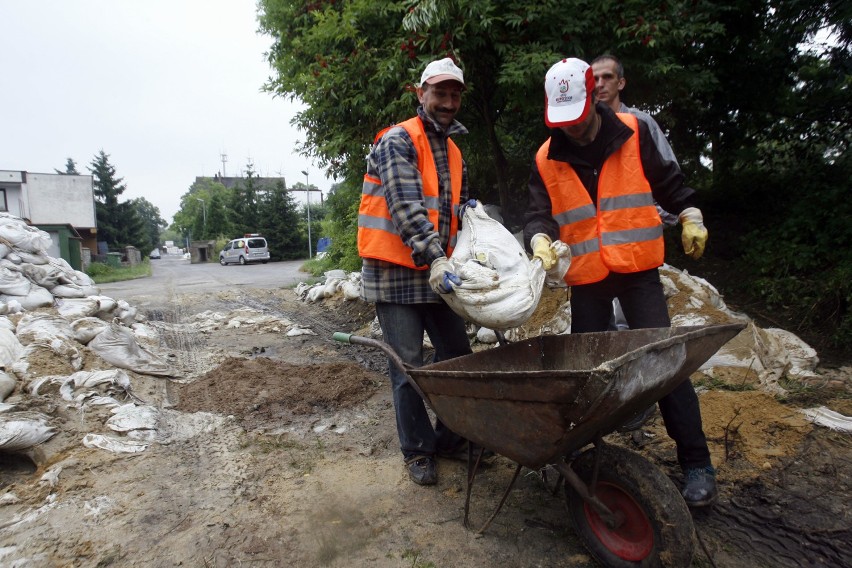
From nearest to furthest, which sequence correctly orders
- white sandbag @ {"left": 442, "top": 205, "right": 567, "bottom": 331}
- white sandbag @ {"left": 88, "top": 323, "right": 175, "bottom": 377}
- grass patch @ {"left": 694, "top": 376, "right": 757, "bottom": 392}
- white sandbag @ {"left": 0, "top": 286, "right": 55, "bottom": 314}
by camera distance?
white sandbag @ {"left": 442, "top": 205, "right": 567, "bottom": 331} → grass patch @ {"left": 694, "top": 376, "right": 757, "bottom": 392} → white sandbag @ {"left": 88, "top": 323, "right": 175, "bottom": 377} → white sandbag @ {"left": 0, "top": 286, "right": 55, "bottom": 314}

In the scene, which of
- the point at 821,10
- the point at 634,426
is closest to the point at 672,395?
the point at 634,426

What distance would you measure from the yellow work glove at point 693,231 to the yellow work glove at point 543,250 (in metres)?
0.55

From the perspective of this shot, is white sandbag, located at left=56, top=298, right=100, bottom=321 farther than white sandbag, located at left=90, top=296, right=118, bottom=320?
No

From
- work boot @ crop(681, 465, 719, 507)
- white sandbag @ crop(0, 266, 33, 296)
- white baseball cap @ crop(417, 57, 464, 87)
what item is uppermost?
white baseball cap @ crop(417, 57, 464, 87)

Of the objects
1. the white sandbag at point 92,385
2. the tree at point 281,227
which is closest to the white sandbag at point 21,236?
the white sandbag at point 92,385

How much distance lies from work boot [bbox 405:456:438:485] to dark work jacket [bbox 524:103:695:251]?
125 centimetres

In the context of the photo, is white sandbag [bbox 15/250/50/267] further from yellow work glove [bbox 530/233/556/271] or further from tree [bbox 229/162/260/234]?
tree [bbox 229/162/260/234]

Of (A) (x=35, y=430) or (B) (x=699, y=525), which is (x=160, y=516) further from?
(B) (x=699, y=525)

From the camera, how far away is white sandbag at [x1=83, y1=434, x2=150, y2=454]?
2.97m

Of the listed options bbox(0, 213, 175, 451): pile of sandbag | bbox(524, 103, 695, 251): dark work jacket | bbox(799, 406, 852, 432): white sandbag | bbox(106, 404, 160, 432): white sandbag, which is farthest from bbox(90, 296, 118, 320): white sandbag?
bbox(799, 406, 852, 432): white sandbag

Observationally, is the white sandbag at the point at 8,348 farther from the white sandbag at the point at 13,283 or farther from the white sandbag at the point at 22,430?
the white sandbag at the point at 13,283

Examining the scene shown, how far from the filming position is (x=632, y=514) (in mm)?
1836

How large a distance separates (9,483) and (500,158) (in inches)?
226

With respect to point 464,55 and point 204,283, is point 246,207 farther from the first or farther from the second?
point 464,55
